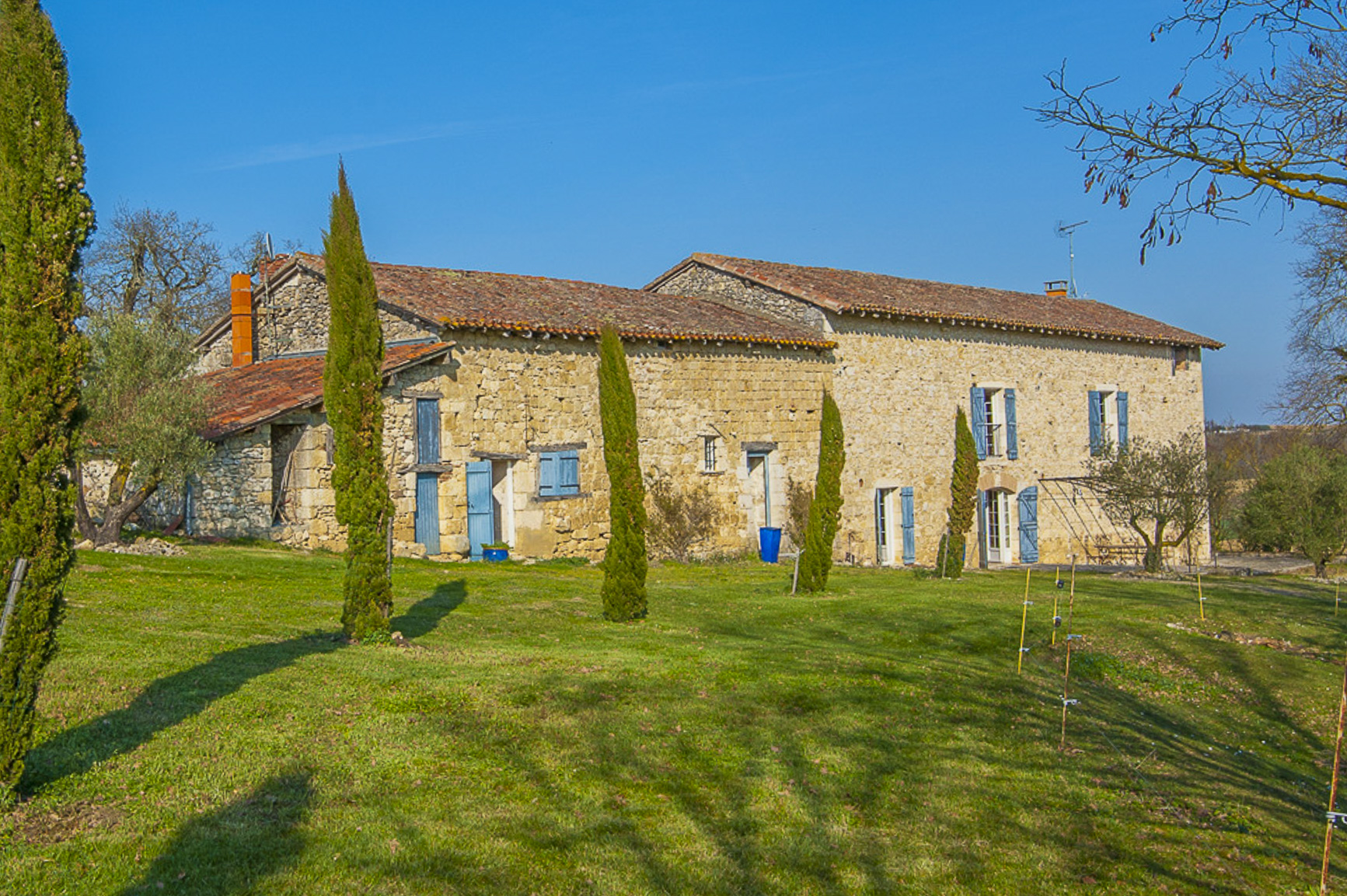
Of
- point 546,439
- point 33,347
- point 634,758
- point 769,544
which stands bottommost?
point 634,758

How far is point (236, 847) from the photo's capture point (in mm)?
5180

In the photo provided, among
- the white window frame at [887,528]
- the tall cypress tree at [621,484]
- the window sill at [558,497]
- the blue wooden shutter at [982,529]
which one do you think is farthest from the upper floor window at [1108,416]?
the tall cypress tree at [621,484]

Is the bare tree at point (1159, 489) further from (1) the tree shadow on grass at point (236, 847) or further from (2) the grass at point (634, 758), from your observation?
(1) the tree shadow on grass at point (236, 847)

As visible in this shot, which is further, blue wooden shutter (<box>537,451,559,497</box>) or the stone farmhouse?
blue wooden shutter (<box>537,451,559,497</box>)

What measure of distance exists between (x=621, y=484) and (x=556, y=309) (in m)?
8.81

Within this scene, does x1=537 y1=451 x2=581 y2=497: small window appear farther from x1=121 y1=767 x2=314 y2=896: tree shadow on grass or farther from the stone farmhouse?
x1=121 y1=767 x2=314 y2=896: tree shadow on grass

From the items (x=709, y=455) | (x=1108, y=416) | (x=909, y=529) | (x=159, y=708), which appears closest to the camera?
(x=159, y=708)

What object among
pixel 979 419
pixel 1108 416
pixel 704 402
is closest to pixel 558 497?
pixel 704 402

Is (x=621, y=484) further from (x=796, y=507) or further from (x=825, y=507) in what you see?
(x=796, y=507)

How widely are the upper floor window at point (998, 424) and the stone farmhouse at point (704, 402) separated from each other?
7 cm

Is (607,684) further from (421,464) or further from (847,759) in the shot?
(421,464)

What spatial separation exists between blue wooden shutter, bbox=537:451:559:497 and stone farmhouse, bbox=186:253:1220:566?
0.03 meters

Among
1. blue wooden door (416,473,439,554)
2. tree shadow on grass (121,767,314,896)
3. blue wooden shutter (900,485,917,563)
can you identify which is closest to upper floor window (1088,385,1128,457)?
blue wooden shutter (900,485,917,563)

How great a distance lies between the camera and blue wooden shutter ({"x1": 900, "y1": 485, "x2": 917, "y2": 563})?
2461cm
